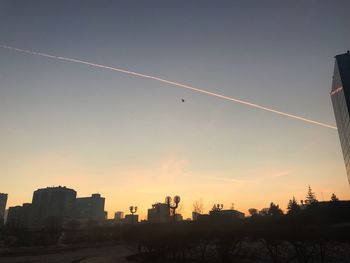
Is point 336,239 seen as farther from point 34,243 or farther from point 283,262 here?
point 34,243

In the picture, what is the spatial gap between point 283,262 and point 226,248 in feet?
16.7

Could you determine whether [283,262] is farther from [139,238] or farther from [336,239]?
[139,238]

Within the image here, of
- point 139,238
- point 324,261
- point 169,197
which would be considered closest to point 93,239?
point 169,197

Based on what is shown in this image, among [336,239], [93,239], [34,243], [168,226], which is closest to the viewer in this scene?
[336,239]

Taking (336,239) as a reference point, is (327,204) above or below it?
above

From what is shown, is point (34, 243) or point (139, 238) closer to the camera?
point (139, 238)

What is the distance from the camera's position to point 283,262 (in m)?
30.4

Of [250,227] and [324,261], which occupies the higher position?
[250,227]

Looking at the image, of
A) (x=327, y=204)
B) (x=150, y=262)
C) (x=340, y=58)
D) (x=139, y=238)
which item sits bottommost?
(x=150, y=262)

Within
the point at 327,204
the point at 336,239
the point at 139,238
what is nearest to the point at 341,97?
the point at 327,204

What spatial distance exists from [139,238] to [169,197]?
42220 mm

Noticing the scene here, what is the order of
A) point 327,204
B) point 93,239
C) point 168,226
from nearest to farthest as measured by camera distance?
point 168,226 → point 327,204 → point 93,239

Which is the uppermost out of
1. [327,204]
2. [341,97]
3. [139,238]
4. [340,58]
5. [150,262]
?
[340,58]

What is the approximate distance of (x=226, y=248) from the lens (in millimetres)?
32062
